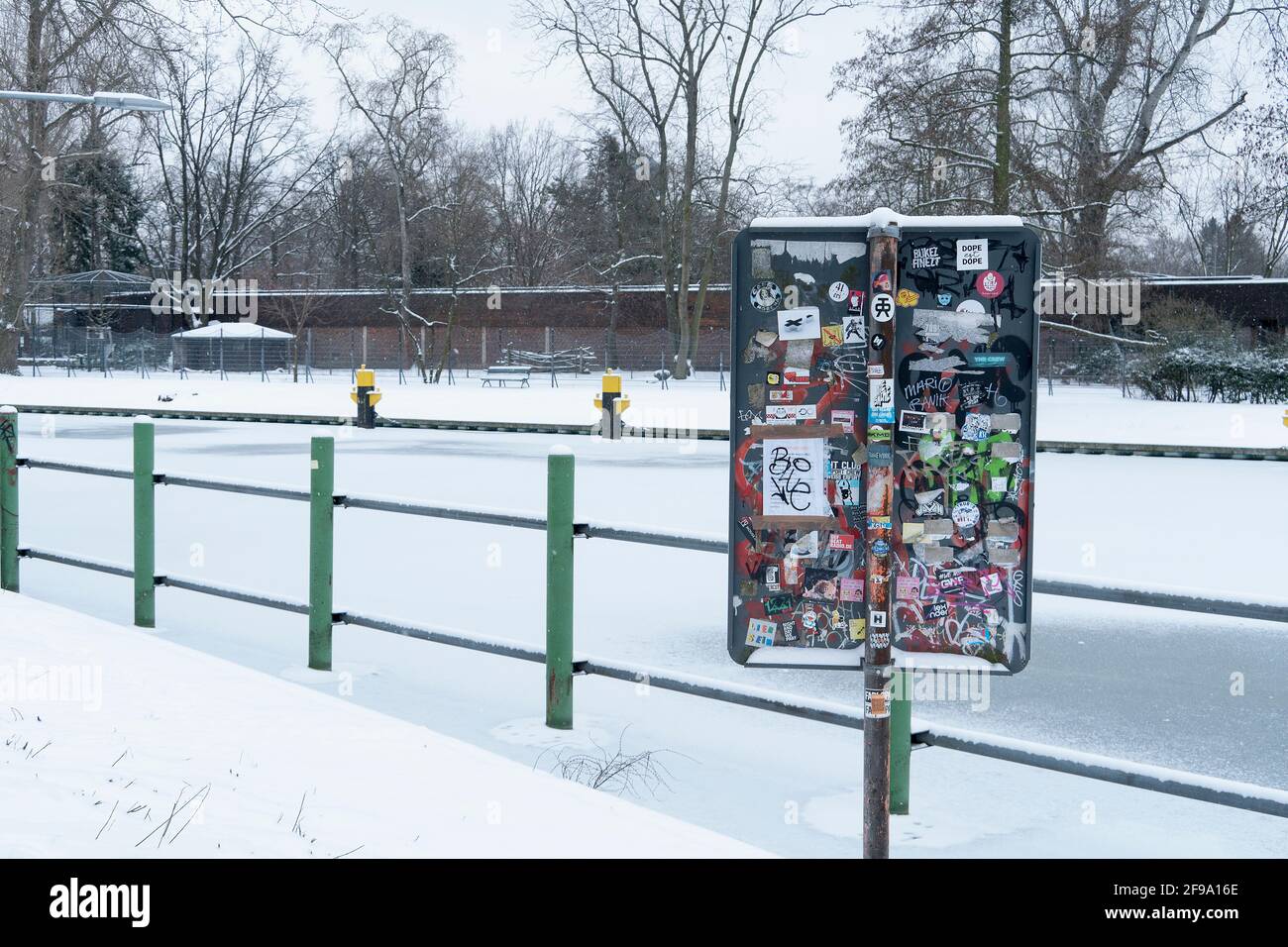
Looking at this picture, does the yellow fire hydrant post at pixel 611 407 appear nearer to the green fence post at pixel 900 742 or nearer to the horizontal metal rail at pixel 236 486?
the horizontal metal rail at pixel 236 486

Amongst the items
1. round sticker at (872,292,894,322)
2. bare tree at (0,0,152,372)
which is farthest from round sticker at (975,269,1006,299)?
bare tree at (0,0,152,372)

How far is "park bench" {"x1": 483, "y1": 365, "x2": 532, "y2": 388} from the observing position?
42.5 meters

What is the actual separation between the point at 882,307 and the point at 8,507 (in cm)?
657

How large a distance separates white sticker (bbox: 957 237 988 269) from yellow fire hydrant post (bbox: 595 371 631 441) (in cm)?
2102

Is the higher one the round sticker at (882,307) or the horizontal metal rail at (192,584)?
the round sticker at (882,307)

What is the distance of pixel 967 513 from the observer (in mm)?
4980

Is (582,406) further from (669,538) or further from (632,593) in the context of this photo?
(669,538)

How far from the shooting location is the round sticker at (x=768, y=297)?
16.7 ft

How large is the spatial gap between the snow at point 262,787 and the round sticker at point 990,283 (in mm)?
2076

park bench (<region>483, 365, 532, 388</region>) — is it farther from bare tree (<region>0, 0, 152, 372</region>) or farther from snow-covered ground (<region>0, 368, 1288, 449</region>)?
bare tree (<region>0, 0, 152, 372</region>)

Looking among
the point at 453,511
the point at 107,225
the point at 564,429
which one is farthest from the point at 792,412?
the point at 107,225

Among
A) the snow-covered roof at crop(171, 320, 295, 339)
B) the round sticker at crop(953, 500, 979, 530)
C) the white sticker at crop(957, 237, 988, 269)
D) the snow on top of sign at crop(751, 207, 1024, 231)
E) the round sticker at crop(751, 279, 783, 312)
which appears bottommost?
the round sticker at crop(953, 500, 979, 530)

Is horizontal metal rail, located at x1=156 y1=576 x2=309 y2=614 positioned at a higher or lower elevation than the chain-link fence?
lower

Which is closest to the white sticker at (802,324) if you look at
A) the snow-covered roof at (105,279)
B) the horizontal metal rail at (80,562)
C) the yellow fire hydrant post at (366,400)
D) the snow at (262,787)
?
the snow at (262,787)
